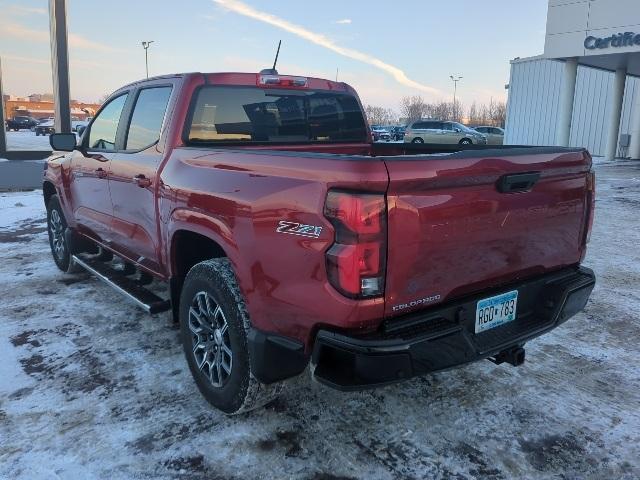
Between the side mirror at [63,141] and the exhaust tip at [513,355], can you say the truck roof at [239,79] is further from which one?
the exhaust tip at [513,355]

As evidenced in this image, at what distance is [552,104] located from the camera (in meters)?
29.1

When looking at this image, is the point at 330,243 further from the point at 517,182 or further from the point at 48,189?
the point at 48,189

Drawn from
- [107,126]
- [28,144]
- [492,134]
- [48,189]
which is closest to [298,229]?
[107,126]

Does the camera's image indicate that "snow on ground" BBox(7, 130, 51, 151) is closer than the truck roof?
No

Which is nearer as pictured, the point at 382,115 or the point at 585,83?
the point at 585,83

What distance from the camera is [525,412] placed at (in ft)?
10.1

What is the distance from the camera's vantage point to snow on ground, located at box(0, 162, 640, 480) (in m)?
2.60

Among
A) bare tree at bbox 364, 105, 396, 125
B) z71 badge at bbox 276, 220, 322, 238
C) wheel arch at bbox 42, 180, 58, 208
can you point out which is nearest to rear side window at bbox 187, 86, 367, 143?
z71 badge at bbox 276, 220, 322, 238

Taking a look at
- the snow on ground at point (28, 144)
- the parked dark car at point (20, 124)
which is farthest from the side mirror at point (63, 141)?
the parked dark car at point (20, 124)

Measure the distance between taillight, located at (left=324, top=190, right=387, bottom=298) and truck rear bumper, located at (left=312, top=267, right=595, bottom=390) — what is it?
0.77 feet

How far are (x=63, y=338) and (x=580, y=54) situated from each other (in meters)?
21.1

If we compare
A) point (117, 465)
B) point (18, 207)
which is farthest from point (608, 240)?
point (18, 207)

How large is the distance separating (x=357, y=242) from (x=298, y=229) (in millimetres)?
302

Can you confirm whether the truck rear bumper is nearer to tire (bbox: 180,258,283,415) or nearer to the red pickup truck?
the red pickup truck
